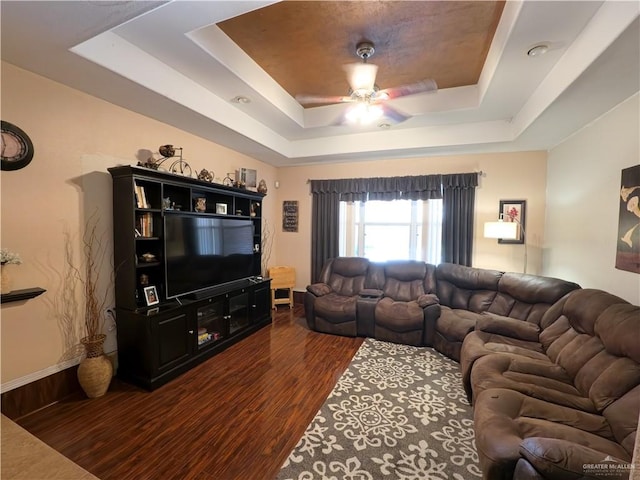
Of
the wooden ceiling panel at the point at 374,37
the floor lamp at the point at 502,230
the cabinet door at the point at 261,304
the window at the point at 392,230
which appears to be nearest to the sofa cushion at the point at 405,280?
the window at the point at 392,230

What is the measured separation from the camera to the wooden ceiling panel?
212cm

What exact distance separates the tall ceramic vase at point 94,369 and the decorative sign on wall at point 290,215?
3469mm

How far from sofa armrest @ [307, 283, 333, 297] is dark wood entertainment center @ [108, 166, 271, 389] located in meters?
1.15

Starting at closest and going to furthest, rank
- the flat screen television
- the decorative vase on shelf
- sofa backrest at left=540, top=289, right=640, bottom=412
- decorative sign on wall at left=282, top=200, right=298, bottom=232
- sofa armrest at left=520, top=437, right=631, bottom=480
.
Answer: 1. sofa armrest at left=520, top=437, right=631, bottom=480
2. sofa backrest at left=540, top=289, right=640, bottom=412
3. the decorative vase on shelf
4. the flat screen television
5. decorative sign on wall at left=282, top=200, right=298, bottom=232

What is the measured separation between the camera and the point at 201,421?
2174mm

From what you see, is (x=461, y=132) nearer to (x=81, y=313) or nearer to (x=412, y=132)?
(x=412, y=132)

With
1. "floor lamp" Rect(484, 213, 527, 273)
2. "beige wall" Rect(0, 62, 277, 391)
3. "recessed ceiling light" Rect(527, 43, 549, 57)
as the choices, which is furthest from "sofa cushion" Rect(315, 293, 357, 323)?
"recessed ceiling light" Rect(527, 43, 549, 57)

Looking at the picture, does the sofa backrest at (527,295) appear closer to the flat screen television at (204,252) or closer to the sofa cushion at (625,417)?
the sofa cushion at (625,417)

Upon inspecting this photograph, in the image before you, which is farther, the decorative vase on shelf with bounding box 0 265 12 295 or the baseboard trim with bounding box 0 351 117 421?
the baseboard trim with bounding box 0 351 117 421

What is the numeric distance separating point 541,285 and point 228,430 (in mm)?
3352

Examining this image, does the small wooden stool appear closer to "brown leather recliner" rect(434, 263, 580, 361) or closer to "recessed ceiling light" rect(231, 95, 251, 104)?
"brown leather recliner" rect(434, 263, 580, 361)

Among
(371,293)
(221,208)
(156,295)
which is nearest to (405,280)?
(371,293)

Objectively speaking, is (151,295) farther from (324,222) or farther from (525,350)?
(525,350)

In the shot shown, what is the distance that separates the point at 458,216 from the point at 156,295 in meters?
4.28
